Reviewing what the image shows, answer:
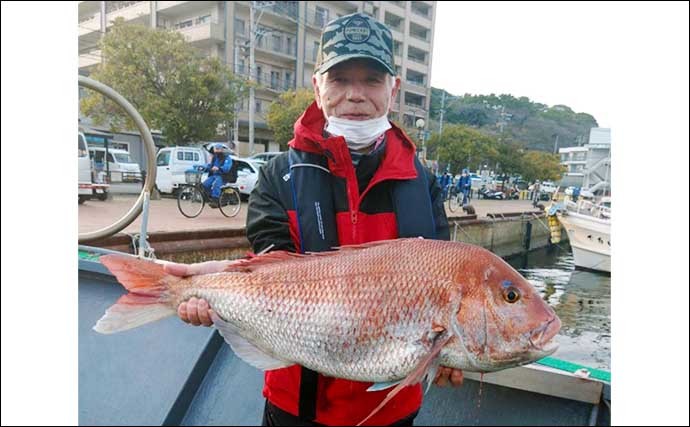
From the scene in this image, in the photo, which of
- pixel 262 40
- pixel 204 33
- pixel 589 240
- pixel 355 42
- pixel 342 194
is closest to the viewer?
pixel 355 42

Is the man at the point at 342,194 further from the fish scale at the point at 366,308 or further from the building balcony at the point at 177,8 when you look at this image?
the building balcony at the point at 177,8

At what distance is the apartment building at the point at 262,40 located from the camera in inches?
122

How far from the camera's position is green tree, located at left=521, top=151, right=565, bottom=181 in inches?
87.9

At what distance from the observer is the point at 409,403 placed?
1257 mm

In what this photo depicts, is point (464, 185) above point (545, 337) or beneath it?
above

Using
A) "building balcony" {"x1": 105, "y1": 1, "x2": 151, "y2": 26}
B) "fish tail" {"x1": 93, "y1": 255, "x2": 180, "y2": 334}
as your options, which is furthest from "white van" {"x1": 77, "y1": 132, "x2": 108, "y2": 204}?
"building balcony" {"x1": 105, "y1": 1, "x2": 151, "y2": 26}

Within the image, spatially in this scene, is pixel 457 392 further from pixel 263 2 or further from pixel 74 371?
pixel 263 2

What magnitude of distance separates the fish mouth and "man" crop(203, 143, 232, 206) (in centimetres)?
274

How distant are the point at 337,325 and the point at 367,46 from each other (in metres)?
0.79

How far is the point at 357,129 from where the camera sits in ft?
3.90

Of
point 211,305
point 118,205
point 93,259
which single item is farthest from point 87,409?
point 211,305

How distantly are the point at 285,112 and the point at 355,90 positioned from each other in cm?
180

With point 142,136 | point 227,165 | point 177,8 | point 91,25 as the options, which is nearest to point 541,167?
point 142,136

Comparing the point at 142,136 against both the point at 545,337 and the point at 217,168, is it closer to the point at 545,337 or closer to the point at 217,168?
the point at 217,168
